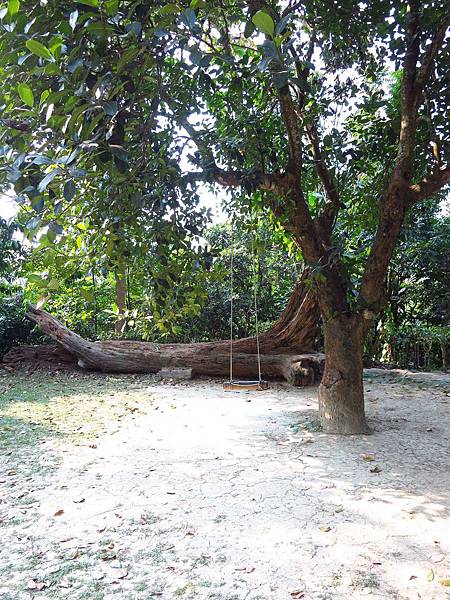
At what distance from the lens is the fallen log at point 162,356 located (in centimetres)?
680

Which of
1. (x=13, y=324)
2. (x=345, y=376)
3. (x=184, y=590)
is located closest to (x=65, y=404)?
(x=345, y=376)

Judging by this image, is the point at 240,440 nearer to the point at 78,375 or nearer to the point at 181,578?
the point at 181,578

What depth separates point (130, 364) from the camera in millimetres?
7289

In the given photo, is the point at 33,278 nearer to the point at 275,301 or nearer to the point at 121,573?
the point at 121,573

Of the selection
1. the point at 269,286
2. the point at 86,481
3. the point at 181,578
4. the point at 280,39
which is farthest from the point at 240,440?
the point at 269,286

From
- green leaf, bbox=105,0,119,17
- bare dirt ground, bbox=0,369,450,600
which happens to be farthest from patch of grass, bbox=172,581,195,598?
green leaf, bbox=105,0,119,17

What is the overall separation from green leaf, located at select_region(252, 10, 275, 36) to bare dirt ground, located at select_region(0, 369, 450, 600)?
1669 millimetres

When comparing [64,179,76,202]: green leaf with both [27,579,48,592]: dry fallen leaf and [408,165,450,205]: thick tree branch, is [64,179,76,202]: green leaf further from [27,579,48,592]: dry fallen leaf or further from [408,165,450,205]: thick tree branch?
[408,165,450,205]: thick tree branch

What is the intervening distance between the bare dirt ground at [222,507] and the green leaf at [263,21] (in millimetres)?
1669

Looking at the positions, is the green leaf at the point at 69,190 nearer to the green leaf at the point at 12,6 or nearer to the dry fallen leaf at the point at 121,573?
the green leaf at the point at 12,6

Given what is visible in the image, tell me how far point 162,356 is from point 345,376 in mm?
4040

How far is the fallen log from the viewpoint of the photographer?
680cm

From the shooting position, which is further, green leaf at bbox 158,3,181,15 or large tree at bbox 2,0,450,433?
large tree at bbox 2,0,450,433

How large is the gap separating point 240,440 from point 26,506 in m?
1.63
